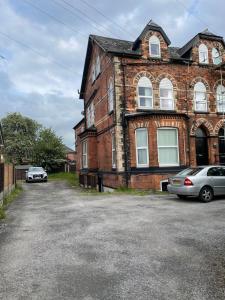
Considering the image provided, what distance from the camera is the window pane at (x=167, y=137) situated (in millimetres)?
18031

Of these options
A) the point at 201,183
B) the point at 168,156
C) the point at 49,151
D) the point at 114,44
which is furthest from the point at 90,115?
the point at 49,151

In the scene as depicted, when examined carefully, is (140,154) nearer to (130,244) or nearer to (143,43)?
(143,43)

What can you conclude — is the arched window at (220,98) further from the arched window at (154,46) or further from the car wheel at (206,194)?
the car wheel at (206,194)

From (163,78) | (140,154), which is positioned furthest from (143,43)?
(140,154)

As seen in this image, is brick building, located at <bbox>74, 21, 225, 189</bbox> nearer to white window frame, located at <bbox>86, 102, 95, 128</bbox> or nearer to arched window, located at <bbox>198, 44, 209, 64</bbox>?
arched window, located at <bbox>198, 44, 209, 64</bbox>

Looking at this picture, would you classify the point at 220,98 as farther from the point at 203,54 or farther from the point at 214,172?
the point at 214,172

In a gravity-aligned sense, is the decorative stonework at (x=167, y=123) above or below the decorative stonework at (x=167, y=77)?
below

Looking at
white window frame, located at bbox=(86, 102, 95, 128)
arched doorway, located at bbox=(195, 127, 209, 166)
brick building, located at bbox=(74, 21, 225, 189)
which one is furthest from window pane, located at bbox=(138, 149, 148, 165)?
white window frame, located at bbox=(86, 102, 95, 128)

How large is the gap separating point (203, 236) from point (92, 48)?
2079 cm

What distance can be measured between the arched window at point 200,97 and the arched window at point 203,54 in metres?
1.70

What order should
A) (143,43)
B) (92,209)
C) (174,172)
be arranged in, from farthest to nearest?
(143,43)
(174,172)
(92,209)

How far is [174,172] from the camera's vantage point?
58.9 feet

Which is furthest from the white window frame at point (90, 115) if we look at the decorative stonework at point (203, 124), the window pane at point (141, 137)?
the decorative stonework at point (203, 124)

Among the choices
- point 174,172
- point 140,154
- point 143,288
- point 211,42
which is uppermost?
point 211,42
